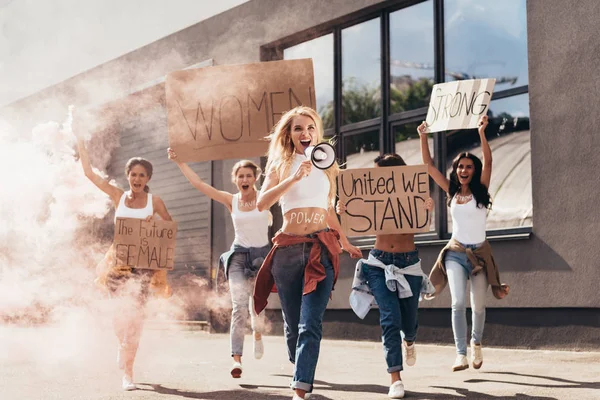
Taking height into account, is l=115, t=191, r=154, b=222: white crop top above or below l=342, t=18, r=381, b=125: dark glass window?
below

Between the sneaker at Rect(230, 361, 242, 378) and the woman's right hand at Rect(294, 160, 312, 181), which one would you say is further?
the sneaker at Rect(230, 361, 242, 378)

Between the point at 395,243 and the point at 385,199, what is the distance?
1.24ft

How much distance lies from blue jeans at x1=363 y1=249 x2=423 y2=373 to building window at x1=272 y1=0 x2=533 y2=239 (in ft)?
11.7

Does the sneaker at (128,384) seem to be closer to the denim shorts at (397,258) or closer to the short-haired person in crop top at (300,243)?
the short-haired person in crop top at (300,243)

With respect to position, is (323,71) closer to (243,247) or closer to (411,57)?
(411,57)

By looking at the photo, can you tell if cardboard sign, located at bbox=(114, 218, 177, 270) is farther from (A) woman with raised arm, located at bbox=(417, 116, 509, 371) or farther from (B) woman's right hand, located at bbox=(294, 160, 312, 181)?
(B) woman's right hand, located at bbox=(294, 160, 312, 181)

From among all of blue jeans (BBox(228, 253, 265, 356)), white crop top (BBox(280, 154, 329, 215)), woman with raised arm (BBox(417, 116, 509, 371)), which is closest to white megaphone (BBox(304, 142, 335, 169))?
white crop top (BBox(280, 154, 329, 215))

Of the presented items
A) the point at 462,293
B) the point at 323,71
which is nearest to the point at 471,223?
the point at 462,293

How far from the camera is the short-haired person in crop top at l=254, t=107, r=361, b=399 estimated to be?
203 inches

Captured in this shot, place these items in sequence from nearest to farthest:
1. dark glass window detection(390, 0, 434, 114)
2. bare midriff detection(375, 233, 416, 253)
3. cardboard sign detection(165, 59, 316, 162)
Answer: bare midriff detection(375, 233, 416, 253) → cardboard sign detection(165, 59, 316, 162) → dark glass window detection(390, 0, 434, 114)

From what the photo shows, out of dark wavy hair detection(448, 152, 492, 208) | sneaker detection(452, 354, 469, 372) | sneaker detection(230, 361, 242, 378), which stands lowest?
sneaker detection(230, 361, 242, 378)

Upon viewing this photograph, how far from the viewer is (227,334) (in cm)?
1359

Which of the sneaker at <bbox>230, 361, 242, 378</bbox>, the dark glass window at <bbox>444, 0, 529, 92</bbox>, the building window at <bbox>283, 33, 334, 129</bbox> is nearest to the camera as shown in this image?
the sneaker at <bbox>230, 361, 242, 378</bbox>

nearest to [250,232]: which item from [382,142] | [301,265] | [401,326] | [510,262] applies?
[401,326]
